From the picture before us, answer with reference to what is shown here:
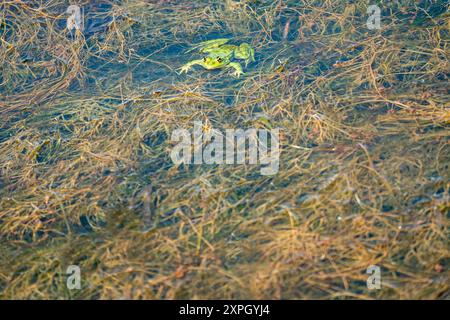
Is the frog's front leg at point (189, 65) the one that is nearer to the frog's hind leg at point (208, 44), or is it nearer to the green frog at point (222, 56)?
the green frog at point (222, 56)

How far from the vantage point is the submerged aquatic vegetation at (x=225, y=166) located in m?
2.62

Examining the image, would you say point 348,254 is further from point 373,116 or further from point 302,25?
point 302,25

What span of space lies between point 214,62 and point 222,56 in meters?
0.09

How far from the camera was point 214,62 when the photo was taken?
370 centimetres

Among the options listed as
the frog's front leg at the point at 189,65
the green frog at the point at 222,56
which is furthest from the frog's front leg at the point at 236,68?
the frog's front leg at the point at 189,65

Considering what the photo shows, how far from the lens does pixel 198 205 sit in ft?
9.57

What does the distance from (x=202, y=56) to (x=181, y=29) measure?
34cm

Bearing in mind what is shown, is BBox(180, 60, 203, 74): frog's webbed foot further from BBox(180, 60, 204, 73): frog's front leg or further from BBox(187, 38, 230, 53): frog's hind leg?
BBox(187, 38, 230, 53): frog's hind leg

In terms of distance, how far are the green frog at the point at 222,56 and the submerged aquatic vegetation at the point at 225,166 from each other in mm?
77

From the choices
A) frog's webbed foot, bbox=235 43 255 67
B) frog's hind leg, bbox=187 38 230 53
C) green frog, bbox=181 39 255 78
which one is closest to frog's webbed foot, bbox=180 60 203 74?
green frog, bbox=181 39 255 78

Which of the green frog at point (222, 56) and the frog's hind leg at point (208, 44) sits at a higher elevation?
the frog's hind leg at point (208, 44)

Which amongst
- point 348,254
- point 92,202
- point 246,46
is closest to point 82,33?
point 246,46

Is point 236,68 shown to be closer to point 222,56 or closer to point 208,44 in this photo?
point 222,56

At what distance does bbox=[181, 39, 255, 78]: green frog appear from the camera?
146 inches
